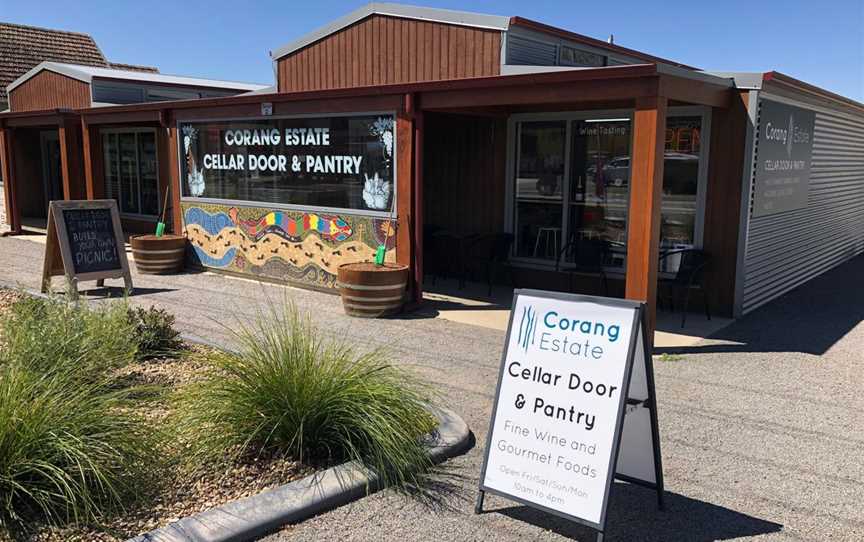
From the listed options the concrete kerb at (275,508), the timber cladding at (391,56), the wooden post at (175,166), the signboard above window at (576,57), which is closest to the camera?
the concrete kerb at (275,508)

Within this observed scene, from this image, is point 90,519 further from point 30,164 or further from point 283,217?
point 30,164

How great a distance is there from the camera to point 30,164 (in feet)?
67.1

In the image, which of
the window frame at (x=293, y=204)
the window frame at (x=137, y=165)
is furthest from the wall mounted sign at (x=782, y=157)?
the window frame at (x=137, y=165)

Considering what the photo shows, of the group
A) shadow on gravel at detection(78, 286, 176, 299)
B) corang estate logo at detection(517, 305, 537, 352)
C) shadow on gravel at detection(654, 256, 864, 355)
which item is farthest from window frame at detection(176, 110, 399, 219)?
corang estate logo at detection(517, 305, 537, 352)

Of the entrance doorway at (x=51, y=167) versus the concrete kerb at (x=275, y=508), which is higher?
the entrance doorway at (x=51, y=167)

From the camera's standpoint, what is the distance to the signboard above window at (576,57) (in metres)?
11.4

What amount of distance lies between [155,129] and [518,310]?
45.1 ft

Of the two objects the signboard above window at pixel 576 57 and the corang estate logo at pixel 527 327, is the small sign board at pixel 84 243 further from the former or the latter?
the corang estate logo at pixel 527 327

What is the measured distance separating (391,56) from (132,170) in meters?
7.78

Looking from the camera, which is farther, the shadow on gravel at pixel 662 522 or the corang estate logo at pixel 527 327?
the corang estate logo at pixel 527 327

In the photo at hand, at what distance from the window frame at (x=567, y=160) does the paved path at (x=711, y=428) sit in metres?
A: 1.62

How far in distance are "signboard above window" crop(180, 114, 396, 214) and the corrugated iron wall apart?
4513 millimetres

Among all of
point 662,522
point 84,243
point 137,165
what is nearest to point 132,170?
point 137,165

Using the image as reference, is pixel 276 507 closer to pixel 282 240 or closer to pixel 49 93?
pixel 282 240
